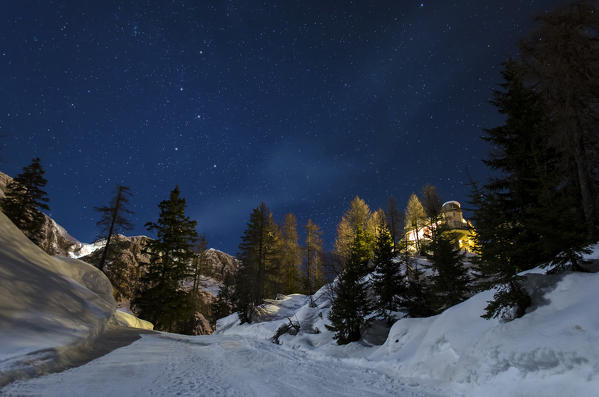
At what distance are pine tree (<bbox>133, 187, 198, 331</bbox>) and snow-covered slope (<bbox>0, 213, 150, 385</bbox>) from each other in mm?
10877

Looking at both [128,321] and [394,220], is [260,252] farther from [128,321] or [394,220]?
[394,220]

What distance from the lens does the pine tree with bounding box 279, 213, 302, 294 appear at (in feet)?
149

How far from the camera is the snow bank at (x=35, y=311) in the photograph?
21.5 ft

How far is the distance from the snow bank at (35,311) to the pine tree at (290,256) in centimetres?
3167

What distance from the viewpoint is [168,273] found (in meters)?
26.5

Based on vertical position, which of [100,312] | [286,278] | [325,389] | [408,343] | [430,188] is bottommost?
[325,389]

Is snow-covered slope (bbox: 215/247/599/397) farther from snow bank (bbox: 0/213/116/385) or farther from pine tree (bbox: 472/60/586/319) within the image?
snow bank (bbox: 0/213/116/385)

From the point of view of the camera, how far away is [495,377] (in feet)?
21.1

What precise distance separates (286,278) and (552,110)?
126 ft

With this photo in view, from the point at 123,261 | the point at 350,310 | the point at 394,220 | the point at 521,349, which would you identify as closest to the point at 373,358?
the point at 350,310

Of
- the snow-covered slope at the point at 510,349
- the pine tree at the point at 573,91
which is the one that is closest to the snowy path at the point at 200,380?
the snow-covered slope at the point at 510,349

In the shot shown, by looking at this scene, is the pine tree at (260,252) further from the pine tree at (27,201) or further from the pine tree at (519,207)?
the pine tree at (519,207)

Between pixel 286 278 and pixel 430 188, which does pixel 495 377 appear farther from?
pixel 430 188

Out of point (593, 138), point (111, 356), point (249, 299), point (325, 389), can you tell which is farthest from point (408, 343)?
point (249, 299)
